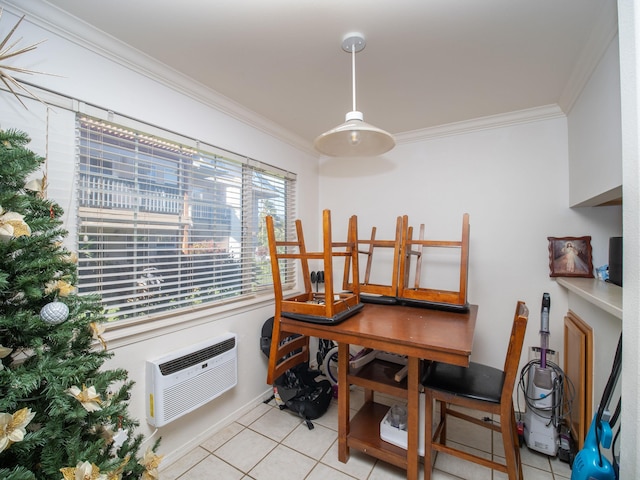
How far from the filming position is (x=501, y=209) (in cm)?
252

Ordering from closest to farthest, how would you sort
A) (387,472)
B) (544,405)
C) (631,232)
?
(631,232), (387,472), (544,405)

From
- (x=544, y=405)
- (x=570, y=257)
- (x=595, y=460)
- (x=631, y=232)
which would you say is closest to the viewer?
(x=631, y=232)

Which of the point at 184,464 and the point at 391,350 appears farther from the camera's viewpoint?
the point at 184,464

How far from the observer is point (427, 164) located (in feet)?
9.25

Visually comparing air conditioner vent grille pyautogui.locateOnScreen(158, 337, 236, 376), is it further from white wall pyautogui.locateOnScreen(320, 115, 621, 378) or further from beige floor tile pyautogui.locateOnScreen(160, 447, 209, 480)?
white wall pyautogui.locateOnScreen(320, 115, 621, 378)

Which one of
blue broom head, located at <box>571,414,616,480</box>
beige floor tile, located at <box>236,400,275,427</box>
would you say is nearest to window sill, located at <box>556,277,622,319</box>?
blue broom head, located at <box>571,414,616,480</box>

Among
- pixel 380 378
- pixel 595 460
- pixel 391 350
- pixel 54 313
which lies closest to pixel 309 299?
pixel 380 378

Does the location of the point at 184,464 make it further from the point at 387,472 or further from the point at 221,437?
the point at 387,472

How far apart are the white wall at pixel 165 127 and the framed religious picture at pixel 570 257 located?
2.40m

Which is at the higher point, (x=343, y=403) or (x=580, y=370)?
(x=580, y=370)

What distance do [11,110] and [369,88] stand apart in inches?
76.9

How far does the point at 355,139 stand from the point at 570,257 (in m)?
1.99

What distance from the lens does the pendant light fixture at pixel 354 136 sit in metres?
1.45

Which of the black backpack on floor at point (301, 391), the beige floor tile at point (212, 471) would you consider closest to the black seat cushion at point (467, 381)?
the black backpack on floor at point (301, 391)
